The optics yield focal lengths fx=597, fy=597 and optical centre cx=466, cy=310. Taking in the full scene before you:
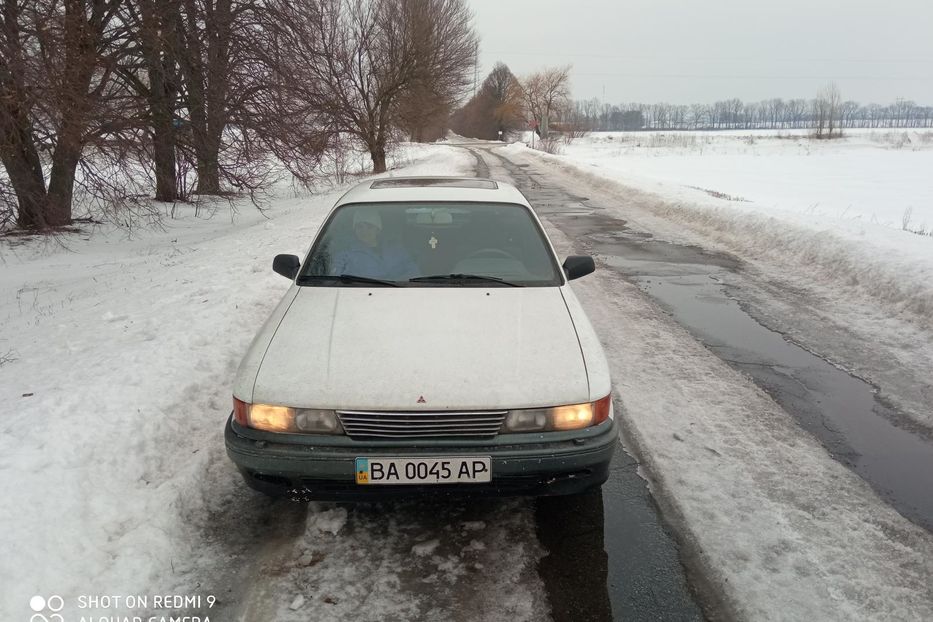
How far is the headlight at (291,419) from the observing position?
2.59 meters

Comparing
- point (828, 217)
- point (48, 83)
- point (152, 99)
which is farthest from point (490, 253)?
point (152, 99)

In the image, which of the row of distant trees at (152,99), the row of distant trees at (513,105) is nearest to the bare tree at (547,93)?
the row of distant trees at (513,105)

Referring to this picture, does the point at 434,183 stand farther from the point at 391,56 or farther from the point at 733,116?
the point at 733,116

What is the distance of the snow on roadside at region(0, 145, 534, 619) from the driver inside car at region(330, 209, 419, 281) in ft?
4.32

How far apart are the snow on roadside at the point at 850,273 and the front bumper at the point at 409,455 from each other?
2.79m

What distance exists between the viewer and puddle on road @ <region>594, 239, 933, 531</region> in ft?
10.8

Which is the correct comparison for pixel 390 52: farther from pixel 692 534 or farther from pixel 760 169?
pixel 692 534

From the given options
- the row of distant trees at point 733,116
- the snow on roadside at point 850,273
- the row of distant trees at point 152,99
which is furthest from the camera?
the row of distant trees at point 733,116

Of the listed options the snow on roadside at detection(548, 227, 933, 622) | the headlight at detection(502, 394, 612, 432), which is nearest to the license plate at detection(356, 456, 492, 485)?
the headlight at detection(502, 394, 612, 432)

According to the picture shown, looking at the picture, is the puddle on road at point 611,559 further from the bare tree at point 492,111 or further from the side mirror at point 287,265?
the bare tree at point 492,111

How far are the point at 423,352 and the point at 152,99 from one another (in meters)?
11.5

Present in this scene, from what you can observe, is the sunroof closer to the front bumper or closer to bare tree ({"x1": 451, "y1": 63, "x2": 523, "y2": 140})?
the front bumper

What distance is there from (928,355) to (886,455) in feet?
6.77

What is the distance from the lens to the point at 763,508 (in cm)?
297
